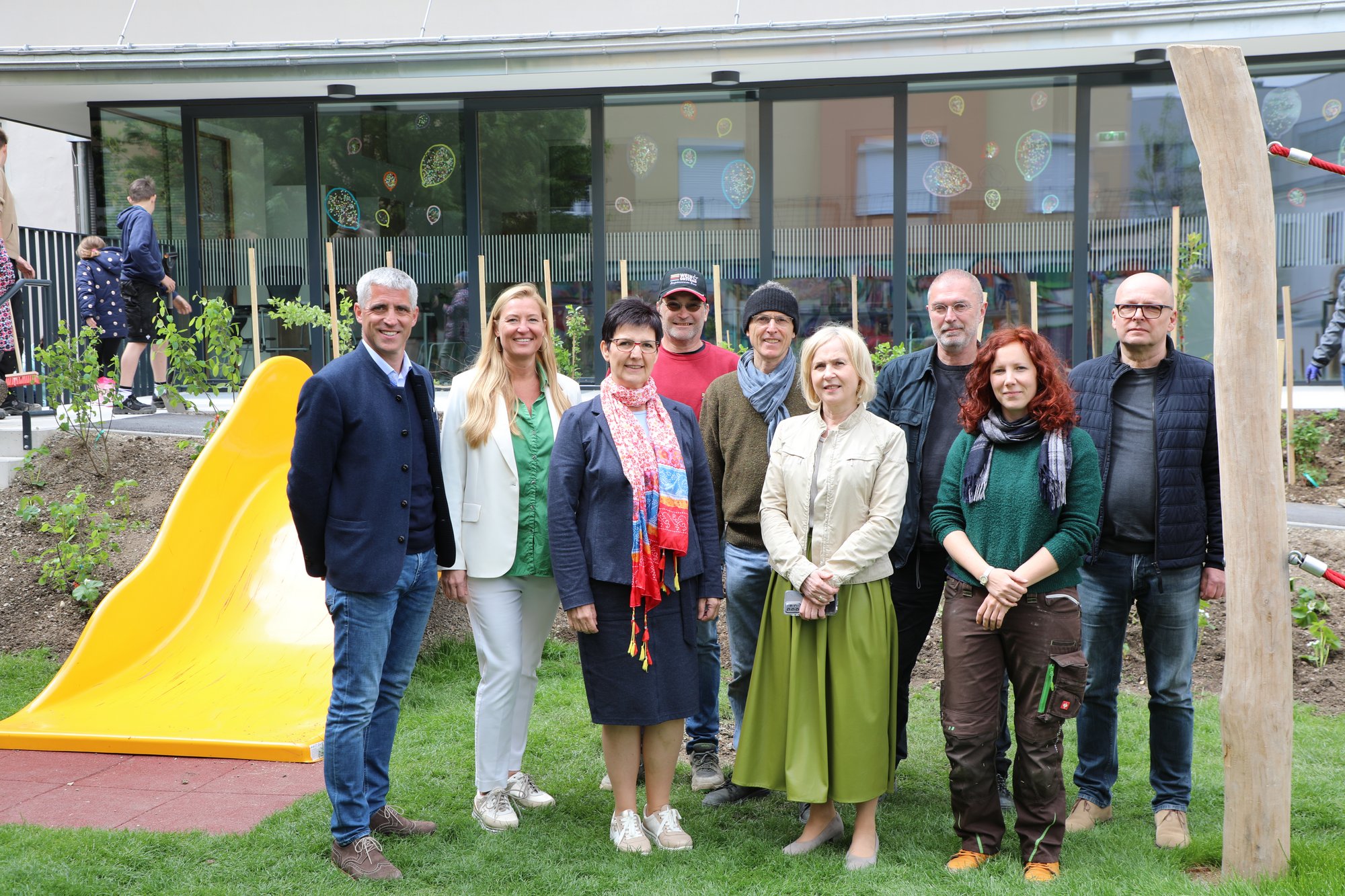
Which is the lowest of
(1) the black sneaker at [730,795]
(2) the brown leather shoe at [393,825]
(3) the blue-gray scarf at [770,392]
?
(1) the black sneaker at [730,795]

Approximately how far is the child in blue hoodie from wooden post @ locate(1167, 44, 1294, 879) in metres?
8.47

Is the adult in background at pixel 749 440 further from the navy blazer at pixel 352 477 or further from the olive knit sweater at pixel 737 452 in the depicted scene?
the navy blazer at pixel 352 477

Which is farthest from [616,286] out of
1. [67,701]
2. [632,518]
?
[632,518]

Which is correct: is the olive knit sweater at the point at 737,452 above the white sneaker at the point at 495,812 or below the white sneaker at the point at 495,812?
above

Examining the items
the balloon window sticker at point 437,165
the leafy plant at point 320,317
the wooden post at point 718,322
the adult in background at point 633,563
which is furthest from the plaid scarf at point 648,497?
the balloon window sticker at point 437,165

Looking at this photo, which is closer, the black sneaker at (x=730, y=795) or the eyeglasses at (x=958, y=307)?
the eyeglasses at (x=958, y=307)

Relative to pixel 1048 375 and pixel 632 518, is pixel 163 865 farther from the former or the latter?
pixel 1048 375

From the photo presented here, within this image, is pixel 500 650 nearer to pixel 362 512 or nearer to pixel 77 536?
pixel 362 512

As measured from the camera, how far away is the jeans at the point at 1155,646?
402cm

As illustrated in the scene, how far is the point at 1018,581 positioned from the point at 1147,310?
1.11 metres

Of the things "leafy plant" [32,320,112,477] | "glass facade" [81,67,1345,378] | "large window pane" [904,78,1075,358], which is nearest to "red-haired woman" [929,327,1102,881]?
"leafy plant" [32,320,112,477]

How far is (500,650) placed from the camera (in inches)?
166

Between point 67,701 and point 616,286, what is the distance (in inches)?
323

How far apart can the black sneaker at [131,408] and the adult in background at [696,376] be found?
6289 mm
